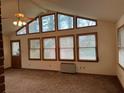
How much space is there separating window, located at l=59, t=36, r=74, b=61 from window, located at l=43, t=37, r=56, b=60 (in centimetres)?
45

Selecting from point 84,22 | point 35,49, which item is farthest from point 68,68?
point 35,49

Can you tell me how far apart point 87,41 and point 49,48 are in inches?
91.0

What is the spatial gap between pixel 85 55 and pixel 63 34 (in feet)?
5.36

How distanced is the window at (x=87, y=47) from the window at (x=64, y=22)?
86cm

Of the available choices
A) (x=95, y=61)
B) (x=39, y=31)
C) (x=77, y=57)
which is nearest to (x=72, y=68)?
(x=77, y=57)

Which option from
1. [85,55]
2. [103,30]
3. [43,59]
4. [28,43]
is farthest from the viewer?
[28,43]

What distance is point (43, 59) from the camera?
318 inches

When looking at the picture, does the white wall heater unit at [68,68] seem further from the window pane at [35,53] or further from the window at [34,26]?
the window at [34,26]

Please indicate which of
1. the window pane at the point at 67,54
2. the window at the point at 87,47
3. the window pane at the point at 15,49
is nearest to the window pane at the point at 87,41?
the window at the point at 87,47

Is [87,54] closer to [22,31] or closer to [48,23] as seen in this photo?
[48,23]

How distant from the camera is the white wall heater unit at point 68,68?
695 centimetres

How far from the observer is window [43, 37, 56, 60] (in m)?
7.76

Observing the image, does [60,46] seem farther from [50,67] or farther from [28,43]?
[28,43]

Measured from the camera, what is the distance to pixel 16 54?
920cm
